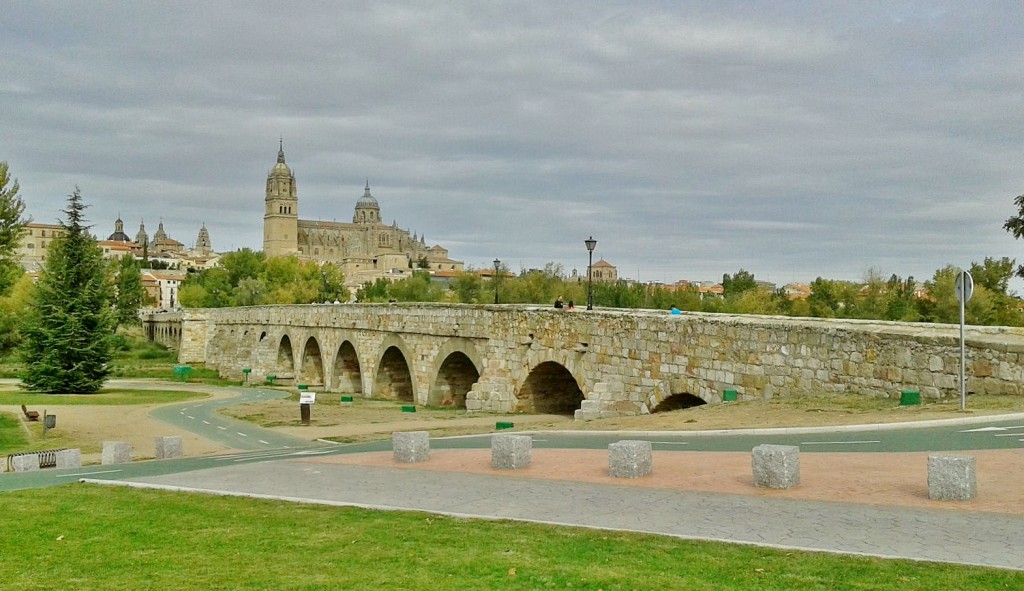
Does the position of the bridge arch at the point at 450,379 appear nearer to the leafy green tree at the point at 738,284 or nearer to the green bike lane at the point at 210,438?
the green bike lane at the point at 210,438

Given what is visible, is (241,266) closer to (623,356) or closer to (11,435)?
(11,435)

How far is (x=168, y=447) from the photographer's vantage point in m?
19.1

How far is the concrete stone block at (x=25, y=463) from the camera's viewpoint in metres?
17.6

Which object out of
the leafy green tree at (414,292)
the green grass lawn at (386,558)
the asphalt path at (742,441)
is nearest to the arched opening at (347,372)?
the asphalt path at (742,441)

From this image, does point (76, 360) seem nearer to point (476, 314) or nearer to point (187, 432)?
point (187, 432)

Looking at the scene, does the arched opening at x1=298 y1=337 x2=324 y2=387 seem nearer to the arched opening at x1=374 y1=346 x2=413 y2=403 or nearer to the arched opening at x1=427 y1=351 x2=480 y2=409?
the arched opening at x1=374 y1=346 x2=413 y2=403

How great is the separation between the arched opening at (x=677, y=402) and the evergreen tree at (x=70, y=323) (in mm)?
29166

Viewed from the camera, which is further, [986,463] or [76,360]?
[76,360]

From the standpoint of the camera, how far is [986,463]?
10.1m

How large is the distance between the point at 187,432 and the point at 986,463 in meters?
23.3

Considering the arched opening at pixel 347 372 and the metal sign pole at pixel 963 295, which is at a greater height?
the metal sign pole at pixel 963 295

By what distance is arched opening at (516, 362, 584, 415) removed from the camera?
27.1 m

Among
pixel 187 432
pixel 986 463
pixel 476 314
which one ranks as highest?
pixel 476 314

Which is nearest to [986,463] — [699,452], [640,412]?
[699,452]
